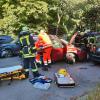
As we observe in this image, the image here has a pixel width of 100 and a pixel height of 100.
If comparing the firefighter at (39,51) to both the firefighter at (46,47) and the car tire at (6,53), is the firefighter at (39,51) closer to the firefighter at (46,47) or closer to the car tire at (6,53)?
the firefighter at (46,47)

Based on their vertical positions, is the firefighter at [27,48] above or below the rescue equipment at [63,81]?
above

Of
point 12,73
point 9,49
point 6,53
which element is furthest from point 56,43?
point 12,73

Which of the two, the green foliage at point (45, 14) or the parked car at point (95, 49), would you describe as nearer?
the parked car at point (95, 49)

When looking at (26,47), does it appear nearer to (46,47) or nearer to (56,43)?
(46,47)

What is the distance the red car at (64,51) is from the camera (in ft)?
60.4

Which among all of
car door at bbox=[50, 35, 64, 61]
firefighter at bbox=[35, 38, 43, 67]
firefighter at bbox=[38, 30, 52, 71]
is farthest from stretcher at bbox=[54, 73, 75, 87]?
car door at bbox=[50, 35, 64, 61]

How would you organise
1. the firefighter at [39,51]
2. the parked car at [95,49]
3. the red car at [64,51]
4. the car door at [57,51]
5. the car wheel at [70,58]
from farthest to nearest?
the car wheel at [70,58], the red car at [64,51], the car door at [57,51], the parked car at [95,49], the firefighter at [39,51]

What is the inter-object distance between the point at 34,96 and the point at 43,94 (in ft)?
1.18

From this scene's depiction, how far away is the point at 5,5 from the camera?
3400 centimetres

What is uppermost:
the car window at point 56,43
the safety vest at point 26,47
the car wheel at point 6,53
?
the safety vest at point 26,47

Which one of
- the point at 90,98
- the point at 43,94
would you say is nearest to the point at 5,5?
the point at 43,94

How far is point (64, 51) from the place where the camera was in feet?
61.3

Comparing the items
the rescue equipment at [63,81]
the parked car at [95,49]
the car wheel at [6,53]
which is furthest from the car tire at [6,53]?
→ the rescue equipment at [63,81]

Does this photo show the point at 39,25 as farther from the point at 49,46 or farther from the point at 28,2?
the point at 49,46
